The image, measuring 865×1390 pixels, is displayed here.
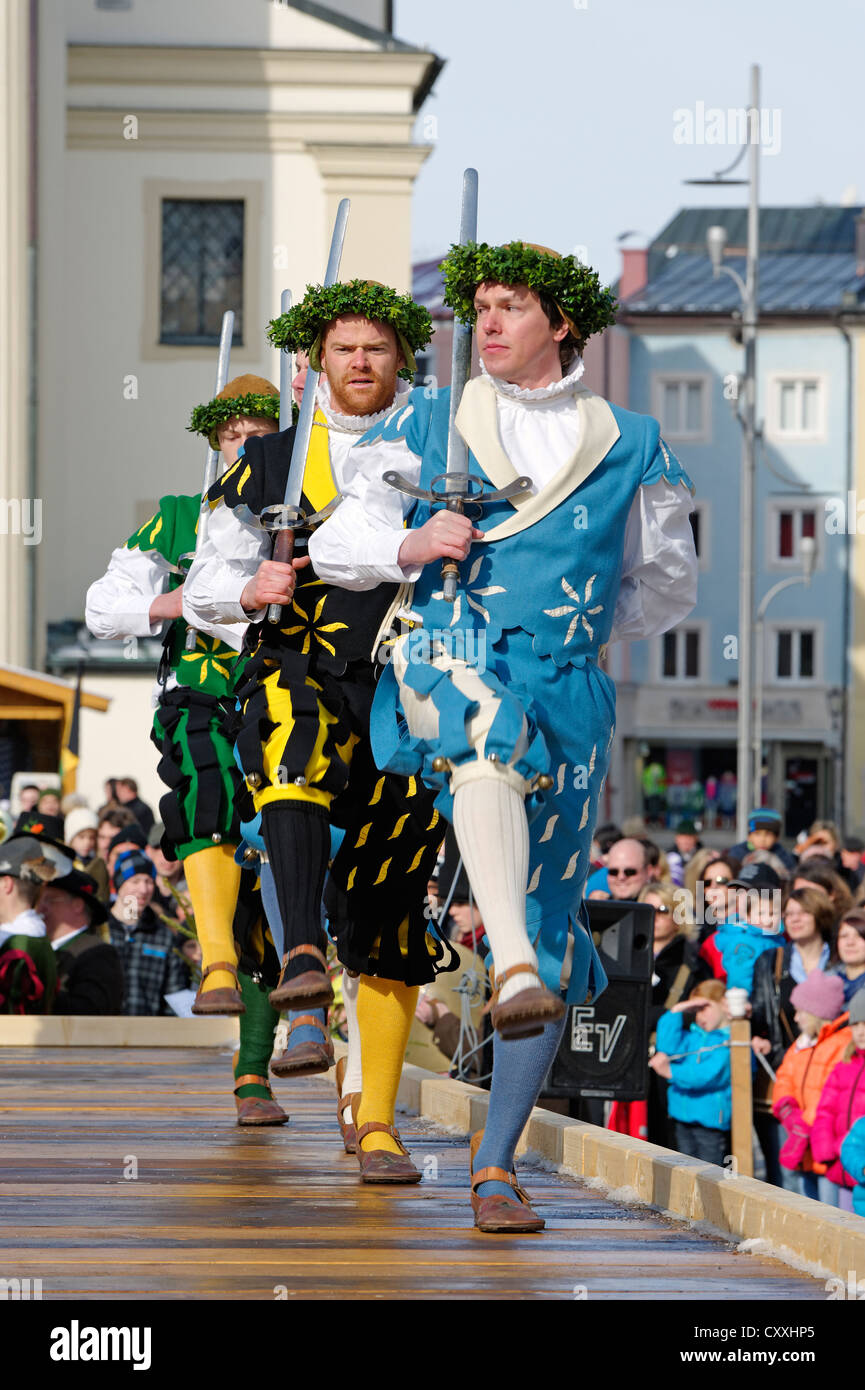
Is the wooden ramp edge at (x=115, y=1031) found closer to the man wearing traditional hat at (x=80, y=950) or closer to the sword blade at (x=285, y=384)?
the man wearing traditional hat at (x=80, y=950)

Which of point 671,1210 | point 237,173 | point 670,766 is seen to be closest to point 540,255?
point 671,1210

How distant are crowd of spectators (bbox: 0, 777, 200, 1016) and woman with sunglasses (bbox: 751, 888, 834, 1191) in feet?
7.78

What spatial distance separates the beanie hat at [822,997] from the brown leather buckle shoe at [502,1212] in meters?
4.57

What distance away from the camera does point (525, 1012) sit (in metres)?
4.33

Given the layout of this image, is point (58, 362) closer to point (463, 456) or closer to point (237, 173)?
point (237, 173)

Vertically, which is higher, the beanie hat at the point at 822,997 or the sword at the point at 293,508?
the sword at the point at 293,508

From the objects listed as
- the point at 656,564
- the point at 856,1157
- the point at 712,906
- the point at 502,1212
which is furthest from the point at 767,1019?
the point at 502,1212

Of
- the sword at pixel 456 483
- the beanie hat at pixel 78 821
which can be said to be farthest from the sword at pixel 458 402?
the beanie hat at pixel 78 821

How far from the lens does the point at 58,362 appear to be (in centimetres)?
2812

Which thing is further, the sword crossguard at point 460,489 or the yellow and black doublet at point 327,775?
the yellow and black doublet at point 327,775

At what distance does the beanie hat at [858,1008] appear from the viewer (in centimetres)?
847

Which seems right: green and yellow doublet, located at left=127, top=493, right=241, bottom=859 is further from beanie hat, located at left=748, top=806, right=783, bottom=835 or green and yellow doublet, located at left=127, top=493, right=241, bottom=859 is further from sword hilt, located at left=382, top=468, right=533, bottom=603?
beanie hat, located at left=748, top=806, right=783, bottom=835

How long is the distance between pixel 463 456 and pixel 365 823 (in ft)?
3.22

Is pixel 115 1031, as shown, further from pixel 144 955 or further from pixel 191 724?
pixel 191 724
